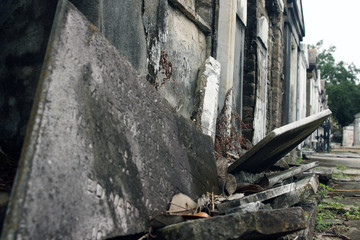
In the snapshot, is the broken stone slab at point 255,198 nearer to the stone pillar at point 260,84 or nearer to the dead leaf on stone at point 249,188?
the dead leaf on stone at point 249,188

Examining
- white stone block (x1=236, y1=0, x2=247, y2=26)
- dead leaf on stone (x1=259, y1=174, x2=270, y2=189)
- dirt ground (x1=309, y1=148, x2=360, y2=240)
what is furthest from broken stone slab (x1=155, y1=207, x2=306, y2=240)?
white stone block (x1=236, y1=0, x2=247, y2=26)

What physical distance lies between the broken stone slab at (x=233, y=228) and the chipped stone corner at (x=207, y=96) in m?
2.05

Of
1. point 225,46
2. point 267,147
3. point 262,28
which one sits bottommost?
point 267,147

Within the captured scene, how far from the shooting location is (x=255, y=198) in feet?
6.37

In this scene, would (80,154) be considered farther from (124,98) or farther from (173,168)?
(173,168)

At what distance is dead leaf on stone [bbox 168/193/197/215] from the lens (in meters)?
1.67

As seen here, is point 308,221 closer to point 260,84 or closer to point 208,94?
point 208,94

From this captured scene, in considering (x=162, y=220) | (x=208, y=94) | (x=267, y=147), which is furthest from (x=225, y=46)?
(x=162, y=220)

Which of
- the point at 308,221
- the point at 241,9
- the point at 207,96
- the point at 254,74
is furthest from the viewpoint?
the point at 254,74

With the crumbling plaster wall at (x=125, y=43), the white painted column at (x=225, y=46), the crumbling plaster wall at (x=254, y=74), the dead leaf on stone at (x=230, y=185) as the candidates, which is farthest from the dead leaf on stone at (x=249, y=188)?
the crumbling plaster wall at (x=254, y=74)

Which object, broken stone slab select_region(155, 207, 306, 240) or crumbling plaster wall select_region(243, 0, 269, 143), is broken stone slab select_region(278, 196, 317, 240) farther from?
crumbling plaster wall select_region(243, 0, 269, 143)

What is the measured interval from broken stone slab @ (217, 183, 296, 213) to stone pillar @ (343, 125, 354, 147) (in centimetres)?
3499

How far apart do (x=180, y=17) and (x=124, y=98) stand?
2166mm

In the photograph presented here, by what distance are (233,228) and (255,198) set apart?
0.61 metres
